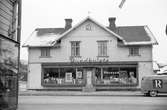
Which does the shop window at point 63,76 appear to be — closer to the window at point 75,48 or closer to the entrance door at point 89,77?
the entrance door at point 89,77

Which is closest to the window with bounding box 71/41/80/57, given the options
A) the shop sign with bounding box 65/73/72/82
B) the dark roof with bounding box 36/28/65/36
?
the shop sign with bounding box 65/73/72/82

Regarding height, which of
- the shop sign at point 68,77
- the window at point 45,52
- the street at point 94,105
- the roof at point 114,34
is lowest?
the street at point 94,105

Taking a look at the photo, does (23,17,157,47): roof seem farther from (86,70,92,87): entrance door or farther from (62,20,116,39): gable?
(86,70,92,87): entrance door

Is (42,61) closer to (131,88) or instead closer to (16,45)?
(131,88)

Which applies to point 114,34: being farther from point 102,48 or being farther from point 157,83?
point 157,83

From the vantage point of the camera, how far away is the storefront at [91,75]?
107 feet

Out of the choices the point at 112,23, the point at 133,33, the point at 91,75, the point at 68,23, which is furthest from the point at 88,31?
the point at 133,33

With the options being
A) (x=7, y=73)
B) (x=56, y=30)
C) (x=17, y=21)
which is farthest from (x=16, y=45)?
(x=56, y=30)

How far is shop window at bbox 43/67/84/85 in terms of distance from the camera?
3312cm

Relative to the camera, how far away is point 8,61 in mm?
8320

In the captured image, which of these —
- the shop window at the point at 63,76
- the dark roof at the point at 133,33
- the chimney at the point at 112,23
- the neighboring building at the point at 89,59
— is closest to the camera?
the neighboring building at the point at 89,59

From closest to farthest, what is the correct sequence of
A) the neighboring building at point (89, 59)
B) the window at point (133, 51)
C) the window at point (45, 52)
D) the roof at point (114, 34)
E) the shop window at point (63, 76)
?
1. the neighboring building at point (89, 59)
2. the window at point (133, 51)
3. the roof at point (114, 34)
4. the shop window at point (63, 76)
5. the window at point (45, 52)

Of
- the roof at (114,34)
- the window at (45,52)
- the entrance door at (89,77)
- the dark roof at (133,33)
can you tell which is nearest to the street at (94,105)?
the entrance door at (89,77)

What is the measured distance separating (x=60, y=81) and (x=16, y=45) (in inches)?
968
